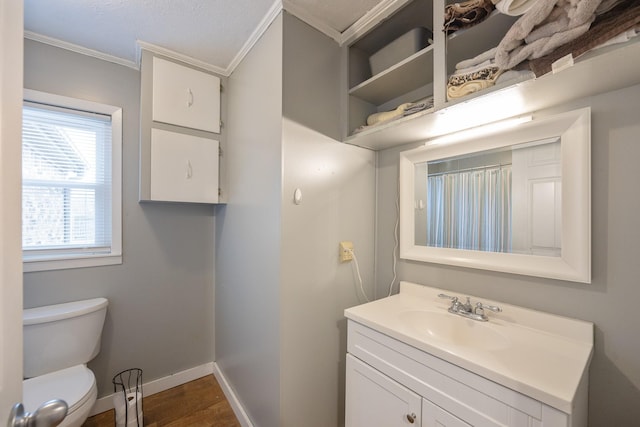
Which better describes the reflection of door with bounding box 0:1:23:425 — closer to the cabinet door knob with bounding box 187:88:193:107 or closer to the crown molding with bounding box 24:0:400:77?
the crown molding with bounding box 24:0:400:77

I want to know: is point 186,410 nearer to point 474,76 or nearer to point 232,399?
point 232,399

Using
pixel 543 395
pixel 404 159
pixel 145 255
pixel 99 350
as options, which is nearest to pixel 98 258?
pixel 145 255

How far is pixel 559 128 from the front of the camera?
101cm

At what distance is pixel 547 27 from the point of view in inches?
31.0

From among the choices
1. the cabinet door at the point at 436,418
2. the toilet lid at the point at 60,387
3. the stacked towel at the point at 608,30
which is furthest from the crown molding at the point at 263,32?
the toilet lid at the point at 60,387

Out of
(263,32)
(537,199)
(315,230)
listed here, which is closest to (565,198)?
(537,199)

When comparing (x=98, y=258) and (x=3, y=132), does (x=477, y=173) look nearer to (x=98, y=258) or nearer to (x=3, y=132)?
(x=3, y=132)

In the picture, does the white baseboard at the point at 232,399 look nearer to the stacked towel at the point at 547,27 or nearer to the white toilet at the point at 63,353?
the white toilet at the point at 63,353

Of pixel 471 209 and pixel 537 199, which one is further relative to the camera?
pixel 471 209

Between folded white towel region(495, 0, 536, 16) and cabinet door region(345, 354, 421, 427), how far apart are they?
1357 millimetres

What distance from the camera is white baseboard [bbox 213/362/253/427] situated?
5.14 ft

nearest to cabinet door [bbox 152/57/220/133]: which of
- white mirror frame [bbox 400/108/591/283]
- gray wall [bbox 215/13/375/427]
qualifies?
gray wall [bbox 215/13/375/427]

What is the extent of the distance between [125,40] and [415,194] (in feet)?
6.44

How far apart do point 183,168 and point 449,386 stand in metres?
1.84
